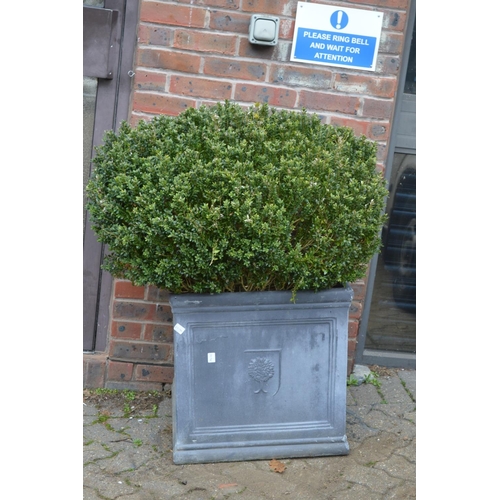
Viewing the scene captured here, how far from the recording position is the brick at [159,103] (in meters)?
3.61

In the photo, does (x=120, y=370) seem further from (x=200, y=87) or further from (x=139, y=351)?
(x=200, y=87)

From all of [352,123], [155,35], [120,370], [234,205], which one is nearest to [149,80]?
[155,35]

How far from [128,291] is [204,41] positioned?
4.72ft

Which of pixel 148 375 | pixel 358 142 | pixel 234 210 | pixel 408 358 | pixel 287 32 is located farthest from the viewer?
pixel 408 358

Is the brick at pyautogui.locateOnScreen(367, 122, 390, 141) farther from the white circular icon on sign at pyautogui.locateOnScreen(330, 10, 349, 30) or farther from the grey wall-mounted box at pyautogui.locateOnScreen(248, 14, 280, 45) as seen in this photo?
the grey wall-mounted box at pyautogui.locateOnScreen(248, 14, 280, 45)

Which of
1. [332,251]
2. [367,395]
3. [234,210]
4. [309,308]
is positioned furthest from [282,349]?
[367,395]

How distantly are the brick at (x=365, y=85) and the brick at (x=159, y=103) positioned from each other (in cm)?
82

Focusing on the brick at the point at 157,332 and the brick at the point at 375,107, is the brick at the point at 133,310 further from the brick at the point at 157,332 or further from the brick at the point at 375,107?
the brick at the point at 375,107

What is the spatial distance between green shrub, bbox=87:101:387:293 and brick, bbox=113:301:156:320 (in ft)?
2.41

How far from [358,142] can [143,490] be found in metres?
1.87

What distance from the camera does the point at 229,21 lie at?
3553 mm

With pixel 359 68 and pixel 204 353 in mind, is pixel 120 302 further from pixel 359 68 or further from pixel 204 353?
pixel 359 68

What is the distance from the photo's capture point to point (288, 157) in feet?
9.57

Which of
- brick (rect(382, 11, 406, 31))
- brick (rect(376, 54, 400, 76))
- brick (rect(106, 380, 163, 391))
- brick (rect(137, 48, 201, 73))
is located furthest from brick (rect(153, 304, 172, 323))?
brick (rect(382, 11, 406, 31))
